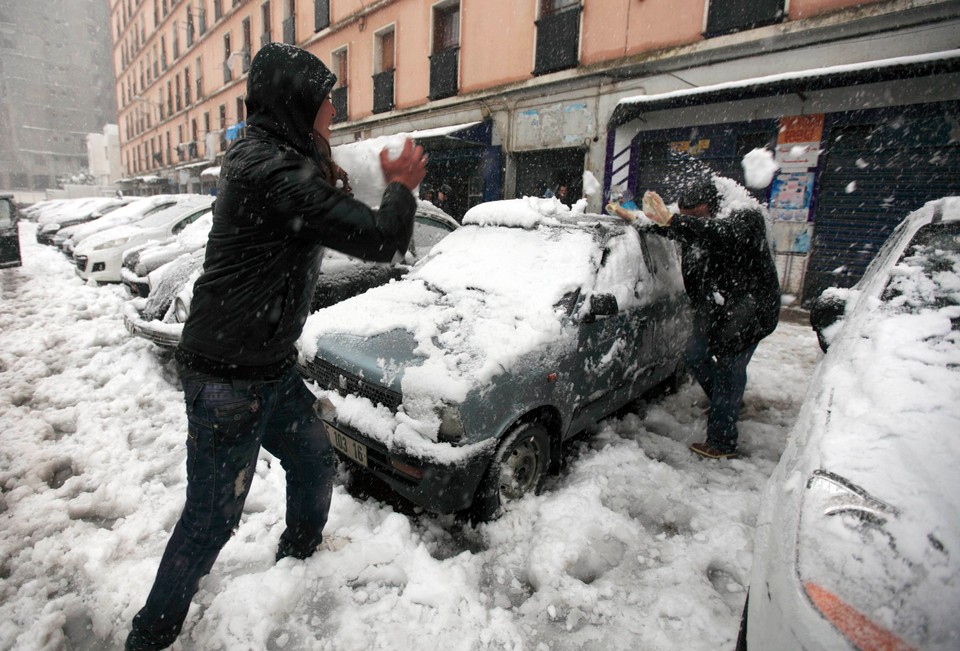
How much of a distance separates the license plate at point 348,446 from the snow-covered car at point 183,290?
6.34ft

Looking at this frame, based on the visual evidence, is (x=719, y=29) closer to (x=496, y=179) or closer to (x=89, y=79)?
(x=496, y=179)

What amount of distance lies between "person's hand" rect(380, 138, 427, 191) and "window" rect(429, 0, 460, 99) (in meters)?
14.0

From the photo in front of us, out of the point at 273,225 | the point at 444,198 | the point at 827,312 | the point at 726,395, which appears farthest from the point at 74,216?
the point at 827,312

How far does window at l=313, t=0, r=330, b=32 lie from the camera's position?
18.0 meters

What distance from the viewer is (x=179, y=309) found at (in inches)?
174

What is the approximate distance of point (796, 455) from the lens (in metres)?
1.61

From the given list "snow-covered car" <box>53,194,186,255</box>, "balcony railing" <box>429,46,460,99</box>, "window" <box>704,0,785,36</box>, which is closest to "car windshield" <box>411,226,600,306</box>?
"window" <box>704,0,785,36</box>

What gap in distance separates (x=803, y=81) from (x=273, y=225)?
9.33m

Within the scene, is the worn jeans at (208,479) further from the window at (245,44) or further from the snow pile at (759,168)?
the window at (245,44)

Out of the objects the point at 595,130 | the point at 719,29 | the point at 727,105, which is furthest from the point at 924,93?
the point at 595,130

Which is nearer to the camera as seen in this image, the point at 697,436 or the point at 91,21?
the point at 697,436

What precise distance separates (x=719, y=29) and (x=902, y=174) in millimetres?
4006

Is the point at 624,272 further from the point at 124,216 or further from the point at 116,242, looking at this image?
the point at 124,216

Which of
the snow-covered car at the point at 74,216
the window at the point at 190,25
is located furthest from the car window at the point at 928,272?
the window at the point at 190,25
